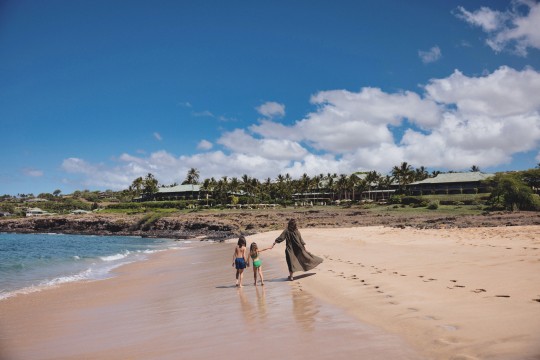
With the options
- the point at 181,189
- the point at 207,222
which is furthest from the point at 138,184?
the point at 207,222

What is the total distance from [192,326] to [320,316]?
2528mm

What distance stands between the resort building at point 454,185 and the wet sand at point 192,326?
86.6 m

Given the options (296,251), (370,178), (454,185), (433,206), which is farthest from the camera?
(370,178)

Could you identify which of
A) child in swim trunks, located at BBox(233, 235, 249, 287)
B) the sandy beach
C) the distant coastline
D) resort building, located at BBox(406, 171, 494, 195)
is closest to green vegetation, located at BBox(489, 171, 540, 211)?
the distant coastline

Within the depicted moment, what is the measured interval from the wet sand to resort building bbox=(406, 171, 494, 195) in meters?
86.6

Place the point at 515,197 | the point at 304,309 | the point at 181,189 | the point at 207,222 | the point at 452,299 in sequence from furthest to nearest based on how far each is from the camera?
1. the point at 181,189
2. the point at 207,222
3. the point at 515,197
4. the point at 304,309
5. the point at 452,299

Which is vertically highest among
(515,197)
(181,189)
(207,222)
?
(181,189)

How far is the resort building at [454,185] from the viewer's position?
85650 millimetres

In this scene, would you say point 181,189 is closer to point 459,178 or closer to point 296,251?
point 459,178

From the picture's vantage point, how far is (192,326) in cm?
727

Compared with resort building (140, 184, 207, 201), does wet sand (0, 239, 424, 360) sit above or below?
below

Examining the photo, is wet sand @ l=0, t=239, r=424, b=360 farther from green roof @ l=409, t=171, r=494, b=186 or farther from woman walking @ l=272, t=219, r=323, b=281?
green roof @ l=409, t=171, r=494, b=186

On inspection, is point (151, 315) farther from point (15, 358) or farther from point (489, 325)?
point (489, 325)

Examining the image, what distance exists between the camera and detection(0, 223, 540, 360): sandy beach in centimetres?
503
